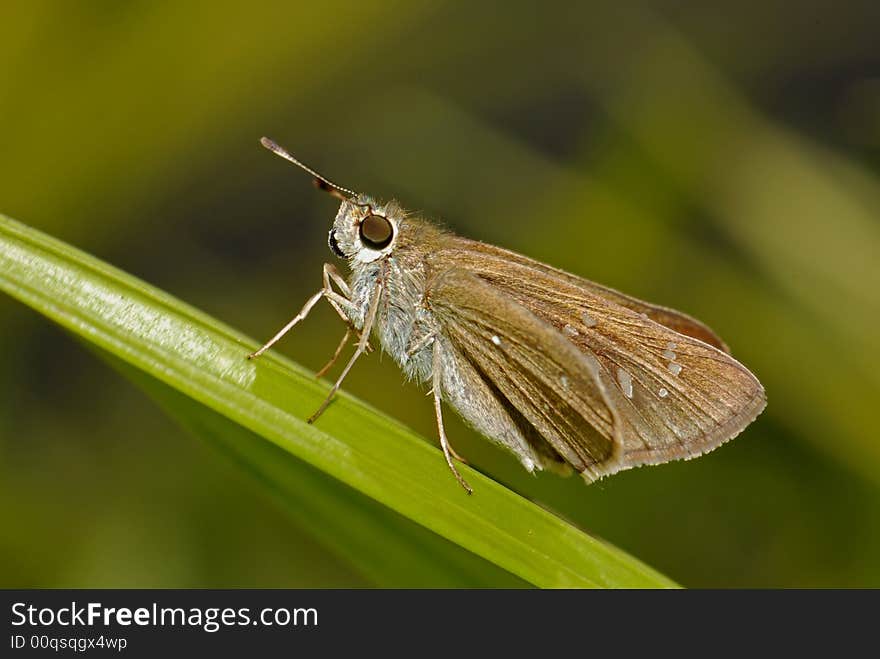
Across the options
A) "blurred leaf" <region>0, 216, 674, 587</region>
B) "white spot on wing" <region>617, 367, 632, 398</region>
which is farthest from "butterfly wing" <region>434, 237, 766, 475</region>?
"blurred leaf" <region>0, 216, 674, 587</region>

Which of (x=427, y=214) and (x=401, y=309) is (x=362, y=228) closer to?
(x=401, y=309)

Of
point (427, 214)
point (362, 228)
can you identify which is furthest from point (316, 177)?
point (427, 214)

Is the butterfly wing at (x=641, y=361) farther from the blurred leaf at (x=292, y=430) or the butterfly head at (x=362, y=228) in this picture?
the blurred leaf at (x=292, y=430)

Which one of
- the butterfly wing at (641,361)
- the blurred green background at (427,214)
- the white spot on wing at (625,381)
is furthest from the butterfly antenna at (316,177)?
the blurred green background at (427,214)

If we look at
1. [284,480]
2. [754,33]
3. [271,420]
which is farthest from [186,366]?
[754,33]

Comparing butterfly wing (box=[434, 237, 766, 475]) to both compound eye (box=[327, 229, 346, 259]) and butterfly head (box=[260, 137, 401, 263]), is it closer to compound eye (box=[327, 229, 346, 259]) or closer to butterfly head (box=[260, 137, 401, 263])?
butterfly head (box=[260, 137, 401, 263])
